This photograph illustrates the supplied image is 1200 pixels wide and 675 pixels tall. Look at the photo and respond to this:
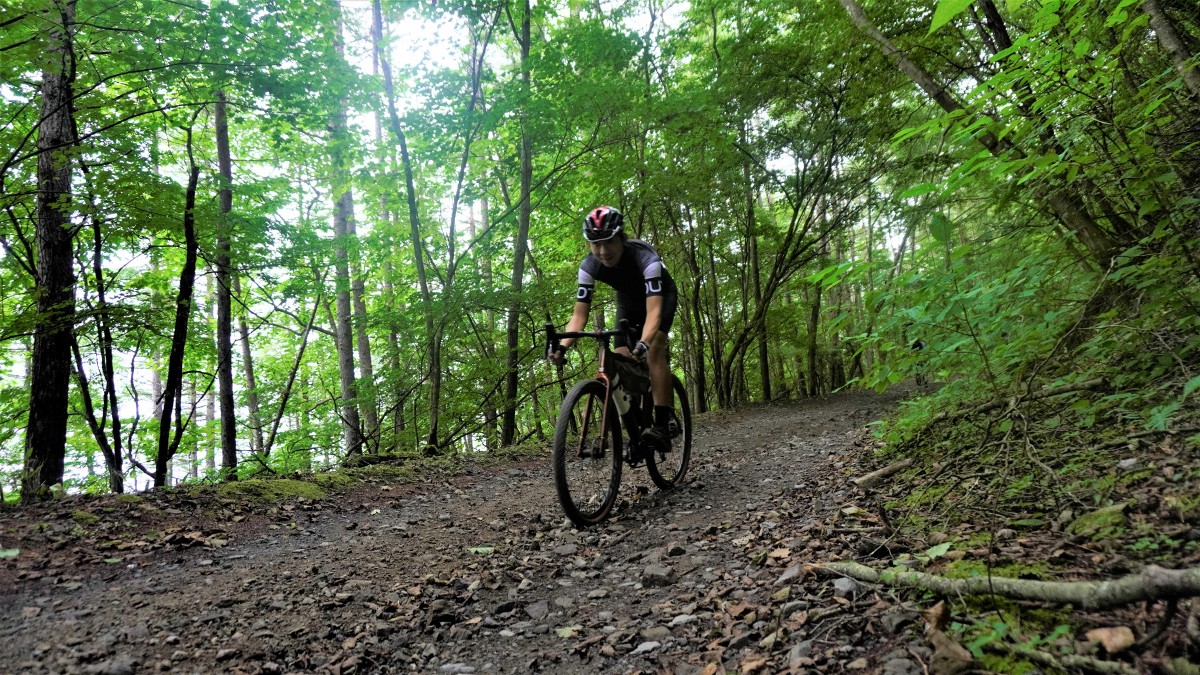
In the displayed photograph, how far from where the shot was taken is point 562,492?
131 inches

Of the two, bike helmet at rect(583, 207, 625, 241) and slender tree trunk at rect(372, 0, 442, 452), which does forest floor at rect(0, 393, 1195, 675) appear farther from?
slender tree trunk at rect(372, 0, 442, 452)

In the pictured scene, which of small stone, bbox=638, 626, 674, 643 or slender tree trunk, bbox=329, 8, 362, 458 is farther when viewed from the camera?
slender tree trunk, bbox=329, 8, 362, 458

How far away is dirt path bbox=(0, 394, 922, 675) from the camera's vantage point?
1.86 metres

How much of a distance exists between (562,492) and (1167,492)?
2.64 metres

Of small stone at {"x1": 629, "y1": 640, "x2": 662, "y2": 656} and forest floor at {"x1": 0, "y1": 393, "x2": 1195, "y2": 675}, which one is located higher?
forest floor at {"x1": 0, "y1": 393, "x2": 1195, "y2": 675}

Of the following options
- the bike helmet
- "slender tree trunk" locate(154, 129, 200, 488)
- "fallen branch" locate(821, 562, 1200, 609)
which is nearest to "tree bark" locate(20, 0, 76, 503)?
"slender tree trunk" locate(154, 129, 200, 488)

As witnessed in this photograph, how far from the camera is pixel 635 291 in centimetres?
448

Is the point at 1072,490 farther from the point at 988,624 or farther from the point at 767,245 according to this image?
the point at 767,245

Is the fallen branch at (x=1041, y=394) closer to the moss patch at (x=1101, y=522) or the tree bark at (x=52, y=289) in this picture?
the moss patch at (x=1101, y=522)

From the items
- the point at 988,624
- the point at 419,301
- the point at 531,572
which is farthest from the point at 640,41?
the point at 988,624

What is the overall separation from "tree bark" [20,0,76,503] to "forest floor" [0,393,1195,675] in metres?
2.07

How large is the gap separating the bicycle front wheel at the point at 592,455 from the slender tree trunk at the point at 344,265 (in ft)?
16.0

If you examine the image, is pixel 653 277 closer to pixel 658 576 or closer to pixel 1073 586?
pixel 658 576

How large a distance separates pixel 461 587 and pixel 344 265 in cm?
963
